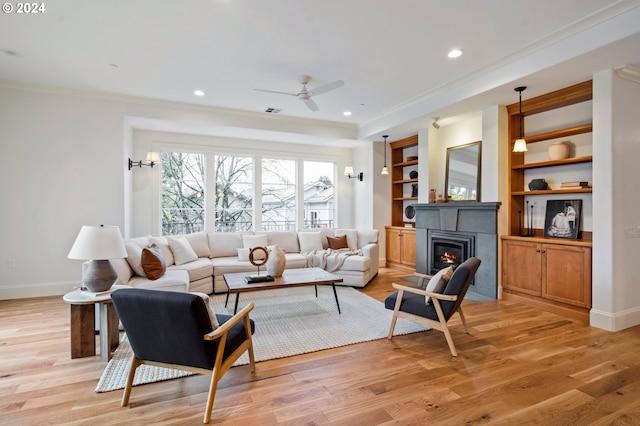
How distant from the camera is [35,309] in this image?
4.15 meters

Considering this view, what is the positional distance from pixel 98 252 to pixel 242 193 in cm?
430

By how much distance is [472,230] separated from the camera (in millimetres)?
5035

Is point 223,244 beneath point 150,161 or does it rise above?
beneath

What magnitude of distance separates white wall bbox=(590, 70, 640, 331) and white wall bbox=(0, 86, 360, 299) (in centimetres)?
594

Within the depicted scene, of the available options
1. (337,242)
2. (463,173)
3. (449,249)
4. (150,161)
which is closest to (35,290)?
(150,161)

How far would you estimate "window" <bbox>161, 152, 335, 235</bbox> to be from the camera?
21.2ft

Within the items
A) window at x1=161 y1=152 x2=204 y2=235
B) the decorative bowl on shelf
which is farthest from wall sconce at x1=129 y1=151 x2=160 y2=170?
the decorative bowl on shelf

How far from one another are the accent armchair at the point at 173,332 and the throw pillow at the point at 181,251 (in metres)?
2.84

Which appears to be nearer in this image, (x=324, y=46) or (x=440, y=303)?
(x=440, y=303)

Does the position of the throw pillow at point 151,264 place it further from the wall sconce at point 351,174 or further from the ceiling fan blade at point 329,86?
the wall sconce at point 351,174

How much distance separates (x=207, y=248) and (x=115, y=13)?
3583 mm

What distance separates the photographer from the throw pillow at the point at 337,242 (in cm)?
620

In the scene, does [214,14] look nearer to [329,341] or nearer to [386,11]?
[386,11]

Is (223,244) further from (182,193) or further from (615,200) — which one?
(615,200)
